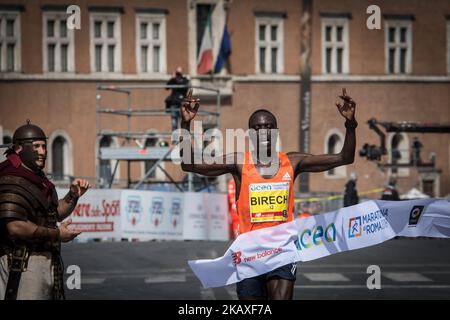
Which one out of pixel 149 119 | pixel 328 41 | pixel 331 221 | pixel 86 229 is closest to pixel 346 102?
pixel 331 221

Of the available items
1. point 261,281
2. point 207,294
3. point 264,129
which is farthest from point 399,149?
point 261,281

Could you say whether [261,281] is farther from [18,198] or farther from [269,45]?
[269,45]

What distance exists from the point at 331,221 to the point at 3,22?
35540 millimetres

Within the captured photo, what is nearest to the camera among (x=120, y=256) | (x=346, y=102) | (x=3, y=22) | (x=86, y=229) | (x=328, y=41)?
(x=346, y=102)

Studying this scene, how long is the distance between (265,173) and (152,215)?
60.5 ft

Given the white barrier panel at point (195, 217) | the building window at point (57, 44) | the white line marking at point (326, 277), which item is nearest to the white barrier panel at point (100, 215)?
the white barrier panel at point (195, 217)

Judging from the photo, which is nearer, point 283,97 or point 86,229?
point 86,229

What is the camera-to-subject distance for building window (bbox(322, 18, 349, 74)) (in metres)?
45.9

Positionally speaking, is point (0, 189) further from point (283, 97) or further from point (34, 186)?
point (283, 97)

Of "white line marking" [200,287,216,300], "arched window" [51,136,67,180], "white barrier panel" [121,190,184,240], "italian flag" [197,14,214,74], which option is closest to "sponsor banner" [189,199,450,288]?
"white line marking" [200,287,216,300]

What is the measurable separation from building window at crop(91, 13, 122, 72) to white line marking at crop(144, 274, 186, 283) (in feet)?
85.4

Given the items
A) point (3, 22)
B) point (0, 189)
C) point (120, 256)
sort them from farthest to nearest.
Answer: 1. point (3, 22)
2. point (120, 256)
3. point (0, 189)
